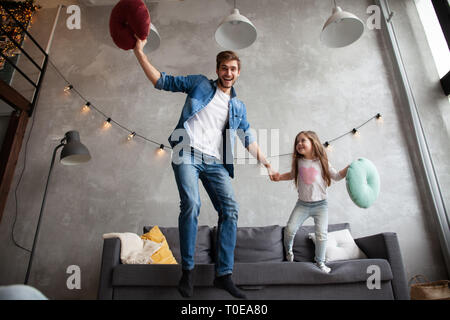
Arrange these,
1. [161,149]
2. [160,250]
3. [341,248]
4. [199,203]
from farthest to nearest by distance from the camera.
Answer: [161,149], [341,248], [160,250], [199,203]

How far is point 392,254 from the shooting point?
84.9 inches

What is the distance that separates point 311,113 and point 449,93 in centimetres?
152

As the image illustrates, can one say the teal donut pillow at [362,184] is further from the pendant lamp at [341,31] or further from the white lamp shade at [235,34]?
the white lamp shade at [235,34]

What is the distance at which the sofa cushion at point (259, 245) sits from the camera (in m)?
2.66

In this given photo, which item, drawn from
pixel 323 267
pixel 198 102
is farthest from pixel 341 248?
pixel 198 102

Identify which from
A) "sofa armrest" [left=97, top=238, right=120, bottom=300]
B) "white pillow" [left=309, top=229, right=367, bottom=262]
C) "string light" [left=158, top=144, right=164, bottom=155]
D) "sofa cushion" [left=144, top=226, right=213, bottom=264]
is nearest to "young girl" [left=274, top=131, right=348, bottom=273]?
"white pillow" [left=309, top=229, right=367, bottom=262]

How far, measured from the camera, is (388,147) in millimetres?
3402

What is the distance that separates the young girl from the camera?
2289 mm

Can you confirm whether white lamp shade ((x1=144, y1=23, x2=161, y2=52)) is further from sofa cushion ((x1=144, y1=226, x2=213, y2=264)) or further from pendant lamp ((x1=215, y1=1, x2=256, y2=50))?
sofa cushion ((x1=144, y1=226, x2=213, y2=264))

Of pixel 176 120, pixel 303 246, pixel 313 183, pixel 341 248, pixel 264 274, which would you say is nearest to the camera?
pixel 264 274

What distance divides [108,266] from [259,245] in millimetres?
1296

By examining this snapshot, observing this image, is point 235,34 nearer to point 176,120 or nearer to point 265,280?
point 176,120

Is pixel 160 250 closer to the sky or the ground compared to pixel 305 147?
closer to the ground

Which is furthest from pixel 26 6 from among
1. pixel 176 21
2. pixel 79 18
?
pixel 176 21
